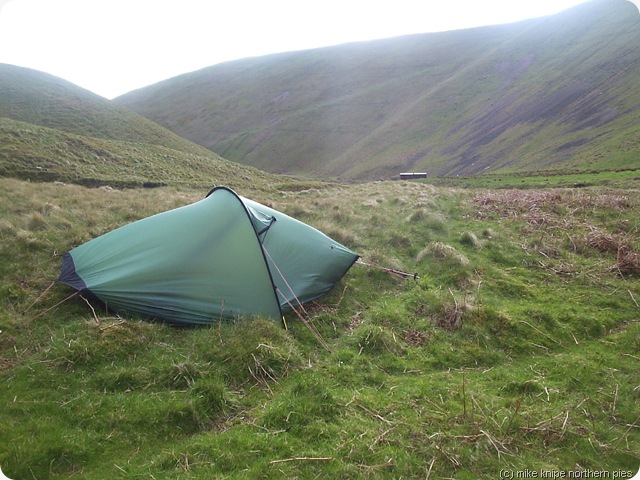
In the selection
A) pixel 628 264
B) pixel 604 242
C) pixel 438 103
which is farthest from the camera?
pixel 438 103

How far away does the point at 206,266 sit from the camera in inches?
315

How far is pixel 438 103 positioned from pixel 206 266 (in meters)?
97.3

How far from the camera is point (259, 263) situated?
27.1ft

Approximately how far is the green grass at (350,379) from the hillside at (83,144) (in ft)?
77.2

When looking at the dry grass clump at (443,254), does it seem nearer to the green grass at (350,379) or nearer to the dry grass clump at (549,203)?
the green grass at (350,379)

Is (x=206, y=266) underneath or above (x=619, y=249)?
above

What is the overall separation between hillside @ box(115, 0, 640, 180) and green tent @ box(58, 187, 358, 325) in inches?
1581

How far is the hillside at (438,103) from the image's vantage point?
190 ft

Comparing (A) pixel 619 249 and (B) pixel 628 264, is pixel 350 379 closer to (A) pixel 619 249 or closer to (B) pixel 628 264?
(B) pixel 628 264

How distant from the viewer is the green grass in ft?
15.0

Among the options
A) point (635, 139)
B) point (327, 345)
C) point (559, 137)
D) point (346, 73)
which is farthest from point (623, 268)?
point (346, 73)

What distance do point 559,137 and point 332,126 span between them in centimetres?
5965

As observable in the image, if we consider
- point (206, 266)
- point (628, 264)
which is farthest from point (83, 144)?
point (628, 264)

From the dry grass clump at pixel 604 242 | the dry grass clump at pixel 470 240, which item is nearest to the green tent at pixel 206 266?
the dry grass clump at pixel 470 240
